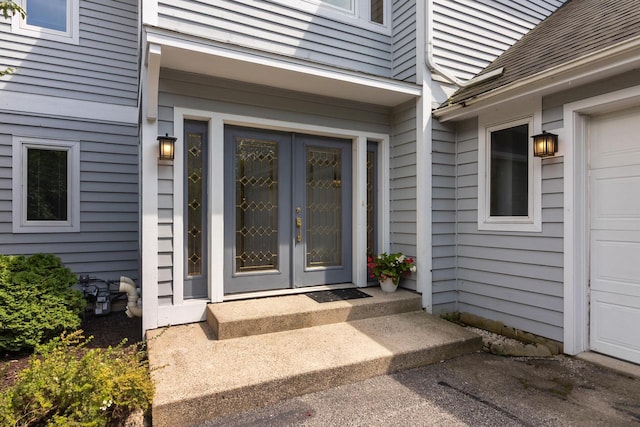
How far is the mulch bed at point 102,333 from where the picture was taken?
2922 mm

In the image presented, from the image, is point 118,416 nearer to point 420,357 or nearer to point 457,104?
point 420,357

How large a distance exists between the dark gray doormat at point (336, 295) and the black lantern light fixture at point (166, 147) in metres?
1.99

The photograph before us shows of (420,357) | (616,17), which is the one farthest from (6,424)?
(616,17)

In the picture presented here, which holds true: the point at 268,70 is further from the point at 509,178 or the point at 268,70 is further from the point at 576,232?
the point at 576,232

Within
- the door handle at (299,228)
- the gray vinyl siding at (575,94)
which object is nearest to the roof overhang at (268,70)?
the gray vinyl siding at (575,94)

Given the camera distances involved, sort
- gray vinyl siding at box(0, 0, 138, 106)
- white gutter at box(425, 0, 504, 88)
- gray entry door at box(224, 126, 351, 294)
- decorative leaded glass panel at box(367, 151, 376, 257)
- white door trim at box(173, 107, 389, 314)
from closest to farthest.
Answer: white door trim at box(173, 107, 389, 314) < gray entry door at box(224, 126, 351, 294) < white gutter at box(425, 0, 504, 88) < decorative leaded glass panel at box(367, 151, 376, 257) < gray vinyl siding at box(0, 0, 138, 106)

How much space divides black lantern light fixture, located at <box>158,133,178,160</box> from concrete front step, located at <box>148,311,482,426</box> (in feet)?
5.07

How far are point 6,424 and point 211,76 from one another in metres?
2.97

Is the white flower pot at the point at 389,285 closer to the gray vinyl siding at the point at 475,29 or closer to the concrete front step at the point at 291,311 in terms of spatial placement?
the concrete front step at the point at 291,311

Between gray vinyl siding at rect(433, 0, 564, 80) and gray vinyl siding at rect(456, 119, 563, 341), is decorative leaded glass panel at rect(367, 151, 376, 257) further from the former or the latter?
gray vinyl siding at rect(433, 0, 564, 80)

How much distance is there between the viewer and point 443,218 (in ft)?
13.3

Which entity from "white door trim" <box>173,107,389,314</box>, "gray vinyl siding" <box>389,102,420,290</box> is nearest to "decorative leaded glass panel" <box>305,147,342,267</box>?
"white door trim" <box>173,107,389,314</box>

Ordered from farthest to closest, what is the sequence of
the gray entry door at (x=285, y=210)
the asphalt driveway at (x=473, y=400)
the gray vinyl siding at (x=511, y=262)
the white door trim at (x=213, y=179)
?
the gray entry door at (x=285, y=210)
the white door trim at (x=213, y=179)
the gray vinyl siding at (x=511, y=262)
the asphalt driveway at (x=473, y=400)

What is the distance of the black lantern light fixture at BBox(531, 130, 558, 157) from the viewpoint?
3.11 m
